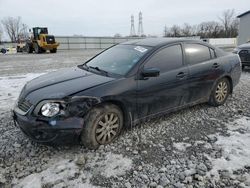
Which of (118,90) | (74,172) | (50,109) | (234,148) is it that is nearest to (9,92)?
(50,109)

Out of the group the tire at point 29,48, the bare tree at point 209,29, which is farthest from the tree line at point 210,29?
the tire at point 29,48

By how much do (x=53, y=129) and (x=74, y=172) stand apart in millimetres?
586

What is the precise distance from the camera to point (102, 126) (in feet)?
10.6

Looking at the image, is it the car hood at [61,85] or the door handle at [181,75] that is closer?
the car hood at [61,85]

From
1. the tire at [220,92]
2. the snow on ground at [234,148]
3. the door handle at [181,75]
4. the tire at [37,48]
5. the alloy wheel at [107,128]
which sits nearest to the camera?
the snow on ground at [234,148]

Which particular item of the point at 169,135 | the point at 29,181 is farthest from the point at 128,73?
the point at 29,181

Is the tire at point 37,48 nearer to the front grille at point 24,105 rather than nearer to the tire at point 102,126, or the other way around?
the front grille at point 24,105

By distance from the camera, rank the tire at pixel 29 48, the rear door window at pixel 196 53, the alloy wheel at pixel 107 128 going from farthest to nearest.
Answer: the tire at pixel 29 48
the rear door window at pixel 196 53
the alloy wheel at pixel 107 128

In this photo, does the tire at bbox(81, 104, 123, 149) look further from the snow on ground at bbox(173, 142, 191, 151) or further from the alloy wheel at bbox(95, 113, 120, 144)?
the snow on ground at bbox(173, 142, 191, 151)

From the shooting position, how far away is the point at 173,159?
9.87 feet

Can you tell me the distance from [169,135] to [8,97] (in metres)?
4.24

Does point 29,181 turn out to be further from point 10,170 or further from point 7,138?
point 7,138

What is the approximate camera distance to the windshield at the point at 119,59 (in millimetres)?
3641

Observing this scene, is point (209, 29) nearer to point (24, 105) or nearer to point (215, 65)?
point (215, 65)
